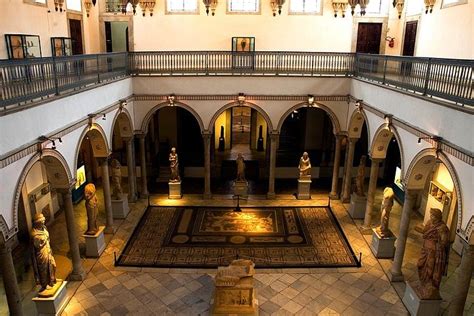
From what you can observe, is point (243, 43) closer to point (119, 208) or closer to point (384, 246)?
point (119, 208)

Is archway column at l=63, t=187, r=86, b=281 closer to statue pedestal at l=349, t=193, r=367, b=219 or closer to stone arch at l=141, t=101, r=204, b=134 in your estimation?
stone arch at l=141, t=101, r=204, b=134

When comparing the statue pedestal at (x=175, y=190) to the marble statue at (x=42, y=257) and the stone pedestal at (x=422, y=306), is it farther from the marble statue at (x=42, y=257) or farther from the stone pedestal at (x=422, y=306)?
the stone pedestal at (x=422, y=306)

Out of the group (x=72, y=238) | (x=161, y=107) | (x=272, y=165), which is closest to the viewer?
(x=72, y=238)

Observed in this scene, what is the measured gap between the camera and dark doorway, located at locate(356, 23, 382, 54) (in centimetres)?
1812

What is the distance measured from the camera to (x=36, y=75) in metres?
8.35

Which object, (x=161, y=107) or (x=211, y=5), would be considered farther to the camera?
(x=211, y=5)

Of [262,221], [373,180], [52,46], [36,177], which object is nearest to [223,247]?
[262,221]

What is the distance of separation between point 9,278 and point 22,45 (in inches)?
318

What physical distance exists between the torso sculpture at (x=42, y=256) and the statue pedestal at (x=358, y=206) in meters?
10.0

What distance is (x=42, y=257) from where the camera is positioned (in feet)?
28.8

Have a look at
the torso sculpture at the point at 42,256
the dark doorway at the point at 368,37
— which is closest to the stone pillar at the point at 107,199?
the torso sculpture at the point at 42,256

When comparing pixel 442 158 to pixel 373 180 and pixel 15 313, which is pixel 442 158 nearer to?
pixel 373 180

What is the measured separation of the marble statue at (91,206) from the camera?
37.9 feet

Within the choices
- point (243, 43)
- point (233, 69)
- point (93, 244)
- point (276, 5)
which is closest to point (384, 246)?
point (233, 69)
